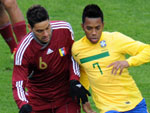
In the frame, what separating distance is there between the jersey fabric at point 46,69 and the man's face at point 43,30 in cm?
13

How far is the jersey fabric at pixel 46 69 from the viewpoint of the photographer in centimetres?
683

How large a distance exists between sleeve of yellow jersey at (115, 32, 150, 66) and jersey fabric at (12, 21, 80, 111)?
0.71 m

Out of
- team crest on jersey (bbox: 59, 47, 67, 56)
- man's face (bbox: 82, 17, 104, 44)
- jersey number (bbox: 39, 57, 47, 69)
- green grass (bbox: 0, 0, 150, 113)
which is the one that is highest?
man's face (bbox: 82, 17, 104, 44)

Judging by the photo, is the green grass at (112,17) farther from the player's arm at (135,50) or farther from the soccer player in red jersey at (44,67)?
the player's arm at (135,50)

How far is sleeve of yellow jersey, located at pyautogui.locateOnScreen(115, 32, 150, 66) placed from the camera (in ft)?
21.1

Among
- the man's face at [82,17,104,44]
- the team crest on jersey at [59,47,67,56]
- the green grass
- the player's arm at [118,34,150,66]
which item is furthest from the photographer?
the green grass

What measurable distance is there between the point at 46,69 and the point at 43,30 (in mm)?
578

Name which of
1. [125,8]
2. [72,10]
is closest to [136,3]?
[125,8]

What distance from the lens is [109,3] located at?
14.8 meters

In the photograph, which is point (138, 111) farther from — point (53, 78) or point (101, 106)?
point (53, 78)

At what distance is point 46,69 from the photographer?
7031mm

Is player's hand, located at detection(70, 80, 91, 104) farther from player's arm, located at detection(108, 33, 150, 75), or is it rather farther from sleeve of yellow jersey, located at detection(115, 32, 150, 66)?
sleeve of yellow jersey, located at detection(115, 32, 150, 66)

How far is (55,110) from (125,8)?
756 cm

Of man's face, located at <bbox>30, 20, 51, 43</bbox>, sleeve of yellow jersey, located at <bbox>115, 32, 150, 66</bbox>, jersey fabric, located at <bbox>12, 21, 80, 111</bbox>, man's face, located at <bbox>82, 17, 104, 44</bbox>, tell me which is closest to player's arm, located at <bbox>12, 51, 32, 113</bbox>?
jersey fabric, located at <bbox>12, 21, 80, 111</bbox>
